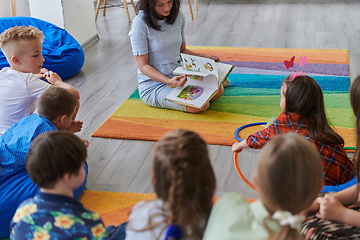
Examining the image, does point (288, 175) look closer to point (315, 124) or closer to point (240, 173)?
point (315, 124)

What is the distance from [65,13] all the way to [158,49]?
1.61 meters

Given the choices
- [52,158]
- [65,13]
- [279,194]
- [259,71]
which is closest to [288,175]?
[279,194]

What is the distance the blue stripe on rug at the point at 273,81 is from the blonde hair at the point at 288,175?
6.45ft

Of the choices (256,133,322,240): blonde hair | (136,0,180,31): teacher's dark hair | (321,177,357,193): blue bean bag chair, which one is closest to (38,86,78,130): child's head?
(136,0,180,31): teacher's dark hair

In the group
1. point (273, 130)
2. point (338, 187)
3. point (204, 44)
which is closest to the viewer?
point (338, 187)

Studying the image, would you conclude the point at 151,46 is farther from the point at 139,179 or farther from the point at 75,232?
the point at 75,232

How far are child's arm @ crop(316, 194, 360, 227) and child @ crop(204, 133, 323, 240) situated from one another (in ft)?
1.05

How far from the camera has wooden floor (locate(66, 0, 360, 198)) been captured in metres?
1.86

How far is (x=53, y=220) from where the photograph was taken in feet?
3.32

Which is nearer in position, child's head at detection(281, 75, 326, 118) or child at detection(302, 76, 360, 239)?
child at detection(302, 76, 360, 239)

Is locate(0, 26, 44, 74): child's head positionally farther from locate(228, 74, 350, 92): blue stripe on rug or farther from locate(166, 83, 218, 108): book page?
locate(228, 74, 350, 92): blue stripe on rug

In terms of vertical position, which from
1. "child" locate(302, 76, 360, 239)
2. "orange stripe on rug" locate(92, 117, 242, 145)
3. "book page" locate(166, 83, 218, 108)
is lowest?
"orange stripe on rug" locate(92, 117, 242, 145)

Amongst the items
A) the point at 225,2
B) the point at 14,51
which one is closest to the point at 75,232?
the point at 14,51

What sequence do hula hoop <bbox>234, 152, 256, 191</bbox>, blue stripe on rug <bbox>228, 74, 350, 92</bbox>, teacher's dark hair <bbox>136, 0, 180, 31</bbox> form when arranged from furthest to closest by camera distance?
blue stripe on rug <bbox>228, 74, 350, 92</bbox> < teacher's dark hair <bbox>136, 0, 180, 31</bbox> < hula hoop <bbox>234, 152, 256, 191</bbox>
